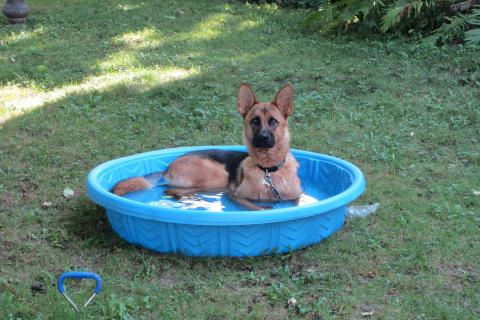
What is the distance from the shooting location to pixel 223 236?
4828 mm

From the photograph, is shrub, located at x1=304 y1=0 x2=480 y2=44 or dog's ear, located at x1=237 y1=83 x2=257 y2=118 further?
shrub, located at x1=304 y1=0 x2=480 y2=44

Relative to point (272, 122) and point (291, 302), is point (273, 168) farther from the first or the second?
point (291, 302)

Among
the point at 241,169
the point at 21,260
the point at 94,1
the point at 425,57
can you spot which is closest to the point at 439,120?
the point at 425,57

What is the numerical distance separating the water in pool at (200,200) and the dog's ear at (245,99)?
0.94 m

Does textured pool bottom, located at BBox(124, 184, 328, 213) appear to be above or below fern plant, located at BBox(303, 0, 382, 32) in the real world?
below

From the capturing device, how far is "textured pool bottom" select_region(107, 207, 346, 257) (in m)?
4.80

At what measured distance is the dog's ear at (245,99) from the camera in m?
6.14

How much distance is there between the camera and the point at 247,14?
14.3 meters

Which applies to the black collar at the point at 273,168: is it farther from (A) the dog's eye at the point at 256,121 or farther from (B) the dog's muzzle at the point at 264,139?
(A) the dog's eye at the point at 256,121

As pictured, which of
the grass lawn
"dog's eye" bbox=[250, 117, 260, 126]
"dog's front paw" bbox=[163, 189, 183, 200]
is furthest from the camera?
"dog's front paw" bbox=[163, 189, 183, 200]

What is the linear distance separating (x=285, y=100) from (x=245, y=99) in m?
0.43

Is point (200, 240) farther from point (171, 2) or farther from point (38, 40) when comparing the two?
point (171, 2)

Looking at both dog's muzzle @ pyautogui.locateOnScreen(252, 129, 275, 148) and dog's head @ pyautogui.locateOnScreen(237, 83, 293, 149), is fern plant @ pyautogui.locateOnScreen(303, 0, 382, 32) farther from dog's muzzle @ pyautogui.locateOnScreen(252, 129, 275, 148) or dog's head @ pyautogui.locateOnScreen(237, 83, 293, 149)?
dog's muzzle @ pyautogui.locateOnScreen(252, 129, 275, 148)

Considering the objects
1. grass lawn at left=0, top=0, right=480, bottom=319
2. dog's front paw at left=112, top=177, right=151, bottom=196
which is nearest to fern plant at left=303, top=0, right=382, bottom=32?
grass lawn at left=0, top=0, right=480, bottom=319
